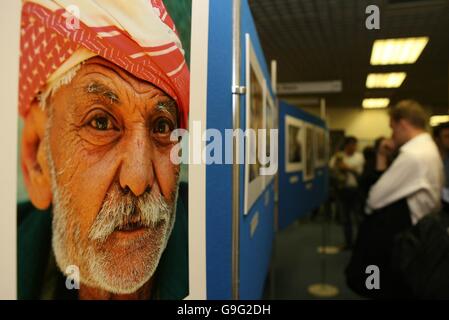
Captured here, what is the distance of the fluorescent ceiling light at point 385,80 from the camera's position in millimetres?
6531

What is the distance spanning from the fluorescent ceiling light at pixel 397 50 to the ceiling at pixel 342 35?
0.11m

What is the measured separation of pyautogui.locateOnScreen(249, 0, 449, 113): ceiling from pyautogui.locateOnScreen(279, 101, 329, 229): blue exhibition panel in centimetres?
112

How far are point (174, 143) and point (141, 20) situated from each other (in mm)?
265

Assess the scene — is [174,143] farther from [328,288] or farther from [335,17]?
[335,17]

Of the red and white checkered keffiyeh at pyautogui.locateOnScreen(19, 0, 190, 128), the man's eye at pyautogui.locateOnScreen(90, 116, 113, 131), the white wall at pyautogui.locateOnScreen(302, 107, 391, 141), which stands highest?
the white wall at pyautogui.locateOnScreen(302, 107, 391, 141)

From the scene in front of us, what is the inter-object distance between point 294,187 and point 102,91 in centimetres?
293

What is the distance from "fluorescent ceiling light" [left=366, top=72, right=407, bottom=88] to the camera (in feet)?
21.4

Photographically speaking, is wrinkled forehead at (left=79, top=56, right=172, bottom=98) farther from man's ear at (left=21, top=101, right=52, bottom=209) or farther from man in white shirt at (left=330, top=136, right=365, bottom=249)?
man in white shirt at (left=330, top=136, right=365, bottom=249)

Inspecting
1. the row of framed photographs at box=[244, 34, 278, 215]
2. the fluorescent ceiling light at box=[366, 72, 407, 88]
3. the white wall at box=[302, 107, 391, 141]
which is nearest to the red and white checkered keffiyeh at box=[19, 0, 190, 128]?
the row of framed photographs at box=[244, 34, 278, 215]

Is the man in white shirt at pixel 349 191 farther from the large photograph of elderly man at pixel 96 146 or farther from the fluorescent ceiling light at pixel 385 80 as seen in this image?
the large photograph of elderly man at pixel 96 146

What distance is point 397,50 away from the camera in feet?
16.6

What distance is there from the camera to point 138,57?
2.15 ft

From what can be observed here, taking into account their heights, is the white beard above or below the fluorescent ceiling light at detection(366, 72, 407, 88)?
below

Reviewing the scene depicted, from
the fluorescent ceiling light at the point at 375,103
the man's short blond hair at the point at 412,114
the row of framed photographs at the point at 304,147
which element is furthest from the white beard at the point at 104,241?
the fluorescent ceiling light at the point at 375,103
